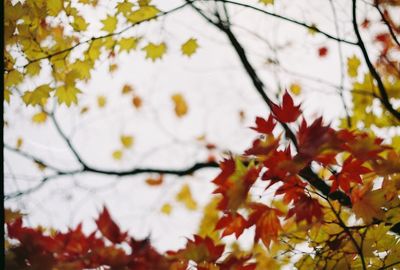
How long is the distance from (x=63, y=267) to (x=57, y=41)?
2083 mm

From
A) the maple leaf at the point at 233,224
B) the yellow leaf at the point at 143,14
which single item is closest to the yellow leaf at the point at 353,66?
the yellow leaf at the point at 143,14

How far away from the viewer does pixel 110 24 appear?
318 cm

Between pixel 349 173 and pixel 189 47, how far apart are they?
226cm

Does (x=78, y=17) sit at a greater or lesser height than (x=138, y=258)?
greater

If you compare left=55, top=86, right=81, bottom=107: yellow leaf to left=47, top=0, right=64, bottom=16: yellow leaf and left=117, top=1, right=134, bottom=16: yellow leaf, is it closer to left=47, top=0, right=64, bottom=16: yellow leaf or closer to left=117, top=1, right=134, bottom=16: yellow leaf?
left=47, top=0, right=64, bottom=16: yellow leaf

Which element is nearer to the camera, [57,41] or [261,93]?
[57,41]

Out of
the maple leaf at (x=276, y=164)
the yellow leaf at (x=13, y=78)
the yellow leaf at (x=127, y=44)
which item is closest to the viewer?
the maple leaf at (x=276, y=164)

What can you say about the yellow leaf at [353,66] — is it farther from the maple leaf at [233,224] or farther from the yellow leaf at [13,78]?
the yellow leaf at [13,78]

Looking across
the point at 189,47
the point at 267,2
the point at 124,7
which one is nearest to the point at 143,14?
the point at 124,7

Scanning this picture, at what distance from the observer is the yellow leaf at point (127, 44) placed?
3.25 m

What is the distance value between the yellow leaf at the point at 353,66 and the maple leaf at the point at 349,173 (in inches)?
88.9

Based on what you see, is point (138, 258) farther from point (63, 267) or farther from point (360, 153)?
point (360, 153)

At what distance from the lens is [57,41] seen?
3061 mm

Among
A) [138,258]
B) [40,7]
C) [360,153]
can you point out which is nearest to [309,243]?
[360,153]
